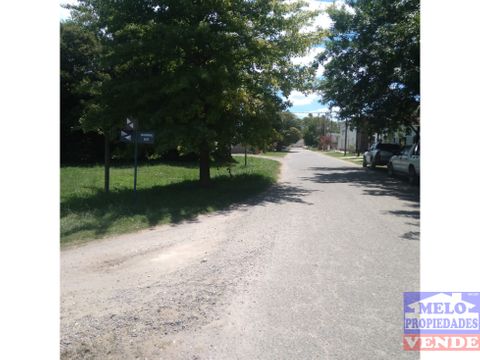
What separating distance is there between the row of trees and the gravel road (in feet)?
14.0

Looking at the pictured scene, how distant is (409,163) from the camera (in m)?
16.8

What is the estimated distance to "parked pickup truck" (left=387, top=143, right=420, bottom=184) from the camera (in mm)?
16047

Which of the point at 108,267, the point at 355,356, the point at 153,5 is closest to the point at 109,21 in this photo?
the point at 153,5

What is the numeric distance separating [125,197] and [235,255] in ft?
20.7

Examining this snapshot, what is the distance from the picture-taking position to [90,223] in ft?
28.1

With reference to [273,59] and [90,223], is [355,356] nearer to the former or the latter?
[90,223]

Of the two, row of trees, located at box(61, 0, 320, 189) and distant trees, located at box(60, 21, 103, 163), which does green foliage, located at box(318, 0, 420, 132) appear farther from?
distant trees, located at box(60, 21, 103, 163)

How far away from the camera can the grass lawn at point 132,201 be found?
8430 mm

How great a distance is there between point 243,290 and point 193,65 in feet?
29.0

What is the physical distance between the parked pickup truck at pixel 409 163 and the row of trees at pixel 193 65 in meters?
6.35

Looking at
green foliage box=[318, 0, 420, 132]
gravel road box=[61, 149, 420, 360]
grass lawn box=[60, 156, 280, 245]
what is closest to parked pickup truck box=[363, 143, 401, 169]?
green foliage box=[318, 0, 420, 132]
